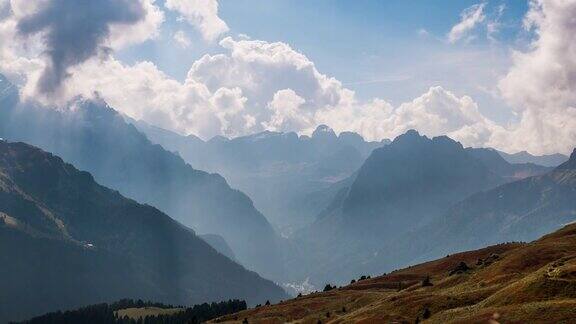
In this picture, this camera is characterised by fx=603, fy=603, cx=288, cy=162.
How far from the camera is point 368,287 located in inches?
7589

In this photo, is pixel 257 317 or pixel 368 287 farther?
pixel 368 287

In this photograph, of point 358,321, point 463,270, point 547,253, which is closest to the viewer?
point 358,321

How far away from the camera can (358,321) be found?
4018 inches

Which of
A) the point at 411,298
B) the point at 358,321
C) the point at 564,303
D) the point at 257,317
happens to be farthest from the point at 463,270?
the point at 564,303

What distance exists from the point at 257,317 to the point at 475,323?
103m

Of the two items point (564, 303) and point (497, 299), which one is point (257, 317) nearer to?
point (497, 299)

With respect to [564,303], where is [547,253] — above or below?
above

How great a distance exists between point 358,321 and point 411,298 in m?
11.3

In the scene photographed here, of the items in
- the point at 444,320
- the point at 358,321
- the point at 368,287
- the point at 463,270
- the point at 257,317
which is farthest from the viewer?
the point at 368,287

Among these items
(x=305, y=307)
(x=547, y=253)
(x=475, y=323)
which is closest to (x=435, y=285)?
(x=547, y=253)

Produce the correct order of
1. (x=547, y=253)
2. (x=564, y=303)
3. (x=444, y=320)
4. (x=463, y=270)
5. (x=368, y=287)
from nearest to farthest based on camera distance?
(x=564, y=303) < (x=444, y=320) < (x=547, y=253) < (x=463, y=270) < (x=368, y=287)

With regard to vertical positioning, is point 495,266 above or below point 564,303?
above

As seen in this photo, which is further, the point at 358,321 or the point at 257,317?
the point at 257,317

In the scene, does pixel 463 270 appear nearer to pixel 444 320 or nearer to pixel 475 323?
pixel 444 320
